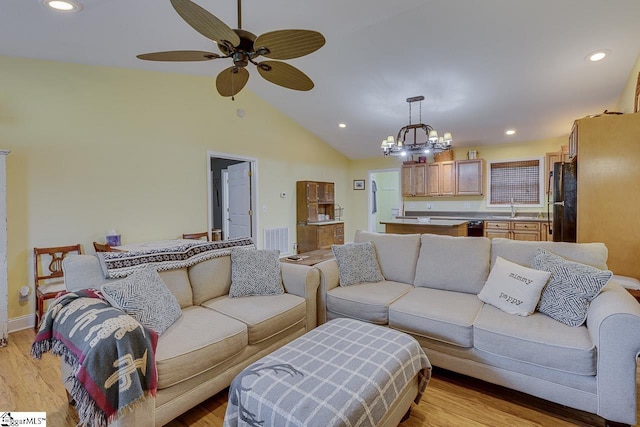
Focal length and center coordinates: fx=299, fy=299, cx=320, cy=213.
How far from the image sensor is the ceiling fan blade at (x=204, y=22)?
148cm

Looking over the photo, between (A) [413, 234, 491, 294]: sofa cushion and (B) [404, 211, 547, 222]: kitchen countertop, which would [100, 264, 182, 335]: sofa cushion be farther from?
(B) [404, 211, 547, 222]: kitchen countertop

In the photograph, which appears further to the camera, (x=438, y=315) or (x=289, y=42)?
(x=438, y=315)

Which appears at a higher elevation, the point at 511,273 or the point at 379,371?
the point at 511,273

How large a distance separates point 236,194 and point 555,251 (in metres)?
4.95

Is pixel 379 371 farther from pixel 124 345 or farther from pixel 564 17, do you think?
pixel 564 17

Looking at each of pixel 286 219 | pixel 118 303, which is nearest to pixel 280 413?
pixel 118 303

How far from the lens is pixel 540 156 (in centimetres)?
565

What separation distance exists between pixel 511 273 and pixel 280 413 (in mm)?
1907

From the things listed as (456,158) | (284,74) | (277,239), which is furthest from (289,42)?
(456,158)

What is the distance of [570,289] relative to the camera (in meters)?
1.95

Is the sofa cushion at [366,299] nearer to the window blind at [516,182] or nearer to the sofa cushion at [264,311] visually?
the sofa cushion at [264,311]

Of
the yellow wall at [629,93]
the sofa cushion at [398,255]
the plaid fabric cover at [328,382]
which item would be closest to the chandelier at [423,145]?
the sofa cushion at [398,255]

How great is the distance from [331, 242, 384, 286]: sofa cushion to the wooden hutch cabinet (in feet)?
10.4

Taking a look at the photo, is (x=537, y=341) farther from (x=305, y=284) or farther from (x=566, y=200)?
(x=566, y=200)
